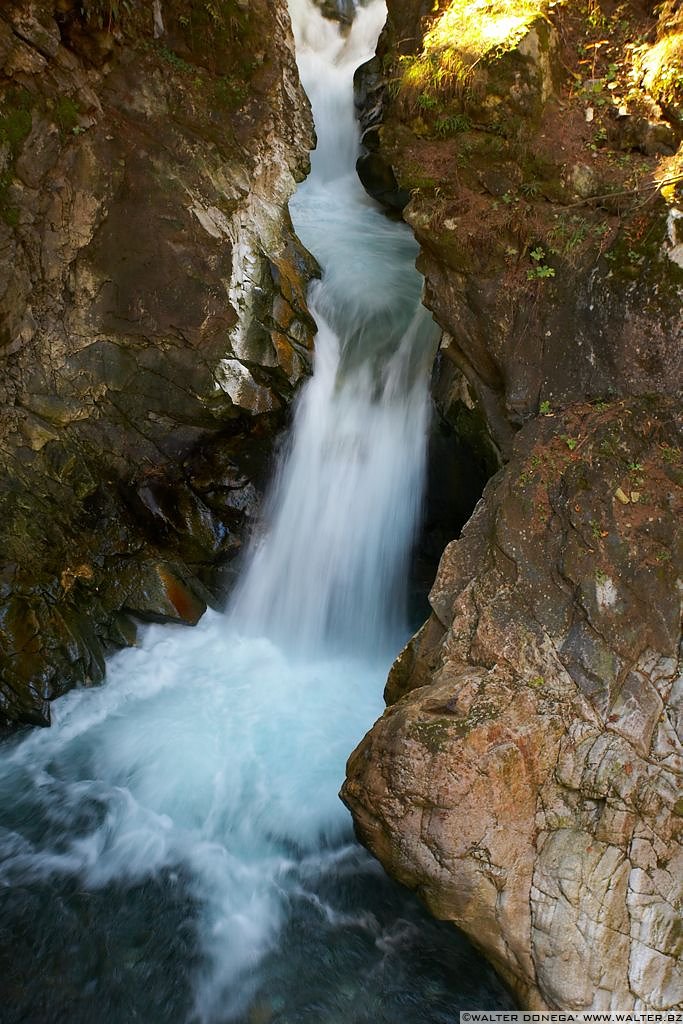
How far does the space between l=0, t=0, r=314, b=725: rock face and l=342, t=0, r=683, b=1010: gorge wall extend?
191 centimetres

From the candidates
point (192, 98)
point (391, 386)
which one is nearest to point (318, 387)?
point (391, 386)

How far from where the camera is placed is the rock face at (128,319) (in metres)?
5.75

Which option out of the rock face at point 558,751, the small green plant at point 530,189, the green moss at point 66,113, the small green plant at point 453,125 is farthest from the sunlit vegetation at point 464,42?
the rock face at point 558,751

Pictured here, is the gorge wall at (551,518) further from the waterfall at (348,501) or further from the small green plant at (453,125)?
the waterfall at (348,501)

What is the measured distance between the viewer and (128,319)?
20.6 ft

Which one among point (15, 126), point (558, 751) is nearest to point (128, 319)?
point (15, 126)

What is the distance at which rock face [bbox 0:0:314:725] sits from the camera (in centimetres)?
575

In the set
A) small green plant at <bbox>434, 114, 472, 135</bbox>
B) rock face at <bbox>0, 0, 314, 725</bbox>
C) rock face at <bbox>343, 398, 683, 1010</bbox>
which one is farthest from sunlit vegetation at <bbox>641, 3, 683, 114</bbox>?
rock face at <bbox>0, 0, 314, 725</bbox>

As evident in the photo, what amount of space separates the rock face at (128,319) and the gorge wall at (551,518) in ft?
6.26

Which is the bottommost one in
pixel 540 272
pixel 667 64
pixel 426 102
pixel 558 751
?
pixel 558 751

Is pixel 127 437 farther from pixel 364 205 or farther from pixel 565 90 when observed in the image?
pixel 364 205

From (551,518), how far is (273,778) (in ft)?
10.2

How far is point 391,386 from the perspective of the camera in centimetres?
747

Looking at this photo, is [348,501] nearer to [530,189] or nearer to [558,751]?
[530,189]
